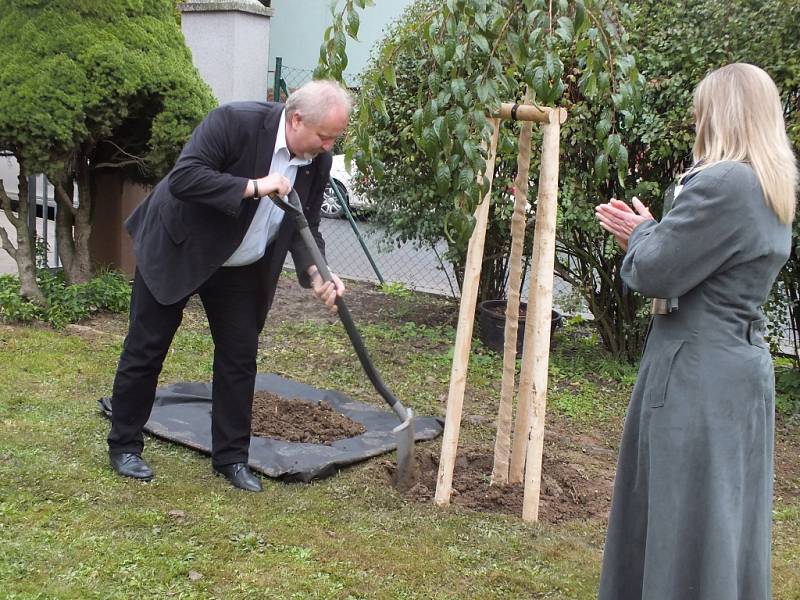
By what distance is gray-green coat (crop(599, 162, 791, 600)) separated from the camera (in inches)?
99.6

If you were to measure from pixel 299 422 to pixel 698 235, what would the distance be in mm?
2923

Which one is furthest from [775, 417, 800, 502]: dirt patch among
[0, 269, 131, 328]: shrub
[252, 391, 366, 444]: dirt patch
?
[0, 269, 131, 328]: shrub

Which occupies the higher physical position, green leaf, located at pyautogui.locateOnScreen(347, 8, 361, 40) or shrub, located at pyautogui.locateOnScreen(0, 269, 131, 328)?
green leaf, located at pyautogui.locateOnScreen(347, 8, 361, 40)

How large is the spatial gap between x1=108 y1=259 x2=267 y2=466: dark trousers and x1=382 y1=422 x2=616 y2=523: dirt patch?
803mm

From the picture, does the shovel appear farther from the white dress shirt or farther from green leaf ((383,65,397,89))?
green leaf ((383,65,397,89))

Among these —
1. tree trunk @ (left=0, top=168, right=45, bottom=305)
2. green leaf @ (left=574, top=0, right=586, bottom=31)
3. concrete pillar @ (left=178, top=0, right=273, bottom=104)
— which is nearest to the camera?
green leaf @ (left=574, top=0, right=586, bottom=31)

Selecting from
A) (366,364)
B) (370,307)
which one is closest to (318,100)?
(366,364)

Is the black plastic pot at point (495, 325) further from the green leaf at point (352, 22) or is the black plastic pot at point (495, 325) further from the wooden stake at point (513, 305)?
the green leaf at point (352, 22)

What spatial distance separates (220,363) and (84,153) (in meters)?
3.47

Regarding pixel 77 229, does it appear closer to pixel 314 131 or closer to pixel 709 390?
pixel 314 131

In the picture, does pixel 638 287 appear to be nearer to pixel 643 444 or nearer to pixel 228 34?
pixel 643 444

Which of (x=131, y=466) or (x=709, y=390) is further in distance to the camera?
(x=131, y=466)

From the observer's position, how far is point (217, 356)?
4.16 metres

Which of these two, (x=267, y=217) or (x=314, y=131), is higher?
(x=314, y=131)
